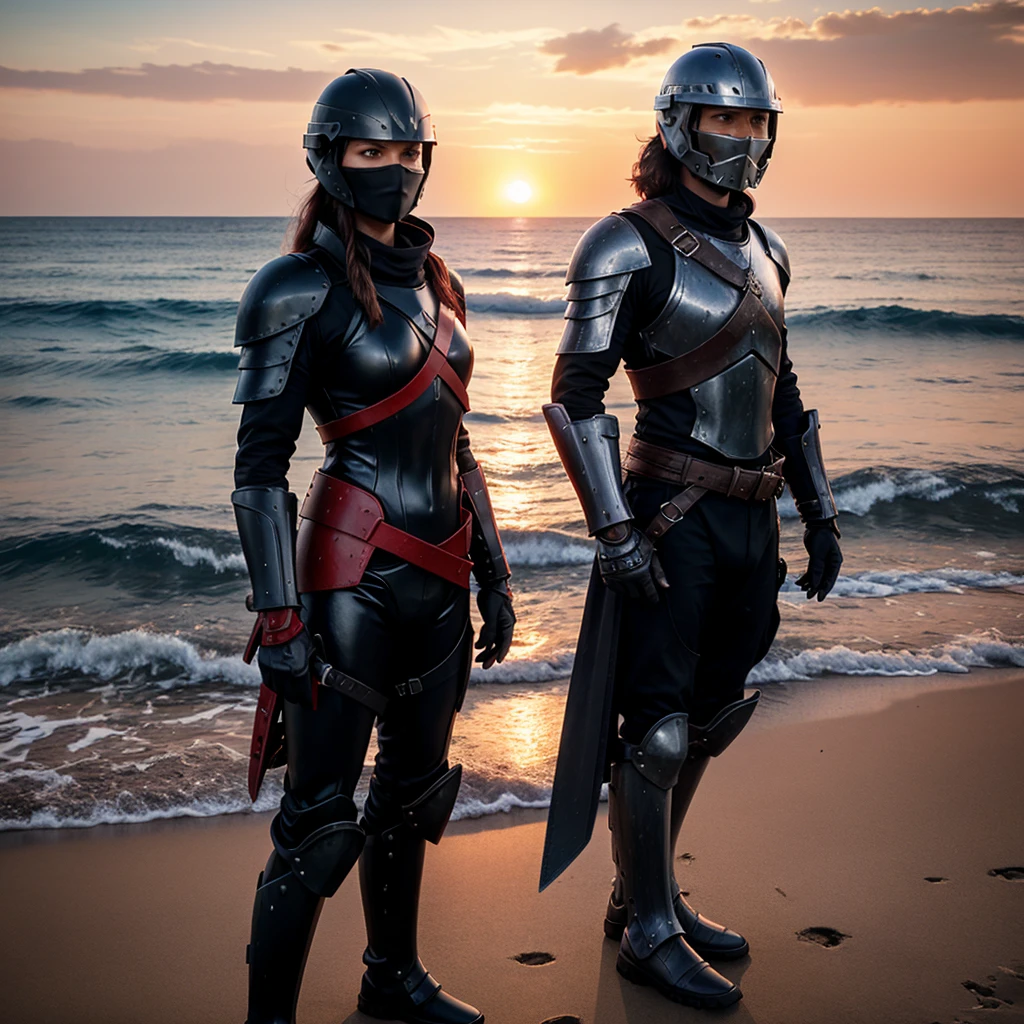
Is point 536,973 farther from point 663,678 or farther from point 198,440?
point 198,440

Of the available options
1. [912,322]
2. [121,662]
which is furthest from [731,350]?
[912,322]

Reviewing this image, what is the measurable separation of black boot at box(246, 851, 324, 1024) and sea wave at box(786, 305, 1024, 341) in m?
21.3

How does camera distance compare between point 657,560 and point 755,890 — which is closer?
point 657,560

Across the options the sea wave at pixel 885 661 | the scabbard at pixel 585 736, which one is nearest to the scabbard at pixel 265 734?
the scabbard at pixel 585 736

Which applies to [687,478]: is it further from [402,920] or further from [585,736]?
[402,920]

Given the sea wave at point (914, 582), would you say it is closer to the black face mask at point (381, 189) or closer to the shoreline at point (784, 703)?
the shoreline at point (784, 703)

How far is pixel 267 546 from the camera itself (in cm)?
249

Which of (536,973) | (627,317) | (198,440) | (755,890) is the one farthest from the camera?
(198,440)

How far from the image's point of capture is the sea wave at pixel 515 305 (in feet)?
88.8

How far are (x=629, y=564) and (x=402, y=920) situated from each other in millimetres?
1078

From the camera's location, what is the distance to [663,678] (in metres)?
3.04

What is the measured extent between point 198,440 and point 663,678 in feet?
35.0

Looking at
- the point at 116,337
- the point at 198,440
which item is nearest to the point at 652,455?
the point at 198,440

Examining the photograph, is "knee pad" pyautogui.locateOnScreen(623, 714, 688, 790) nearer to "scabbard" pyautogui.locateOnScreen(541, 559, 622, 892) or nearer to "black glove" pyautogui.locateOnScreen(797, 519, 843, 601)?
"scabbard" pyautogui.locateOnScreen(541, 559, 622, 892)
